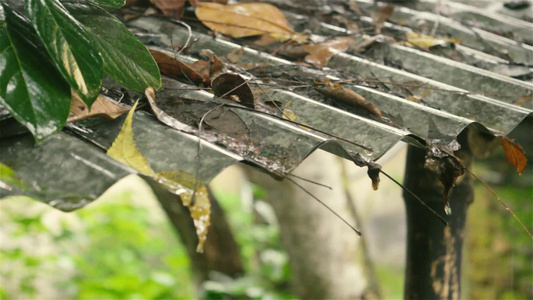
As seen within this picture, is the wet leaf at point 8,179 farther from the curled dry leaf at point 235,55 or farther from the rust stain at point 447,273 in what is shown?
the rust stain at point 447,273

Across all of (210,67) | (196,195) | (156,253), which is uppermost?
(196,195)

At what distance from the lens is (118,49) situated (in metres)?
1.34

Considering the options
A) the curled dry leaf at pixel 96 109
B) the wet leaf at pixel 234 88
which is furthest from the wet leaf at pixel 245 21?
the curled dry leaf at pixel 96 109

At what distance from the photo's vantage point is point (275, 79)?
165 cm

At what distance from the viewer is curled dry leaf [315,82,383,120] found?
150cm

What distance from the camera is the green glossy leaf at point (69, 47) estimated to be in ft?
3.73

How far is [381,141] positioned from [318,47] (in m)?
0.73

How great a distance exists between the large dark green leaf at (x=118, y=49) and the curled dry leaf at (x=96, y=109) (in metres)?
0.06

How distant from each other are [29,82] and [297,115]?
Answer: 618 mm

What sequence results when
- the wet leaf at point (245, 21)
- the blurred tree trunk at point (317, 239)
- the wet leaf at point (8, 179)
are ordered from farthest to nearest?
the blurred tree trunk at point (317, 239)
the wet leaf at point (245, 21)
the wet leaf at point (8, 179)

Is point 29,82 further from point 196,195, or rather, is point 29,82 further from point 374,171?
point 374,171

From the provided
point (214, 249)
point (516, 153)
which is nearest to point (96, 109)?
point (516, 153)

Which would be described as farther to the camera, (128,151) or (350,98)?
(350,98)

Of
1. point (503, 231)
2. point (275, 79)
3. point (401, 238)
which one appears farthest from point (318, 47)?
point (401, 238)
